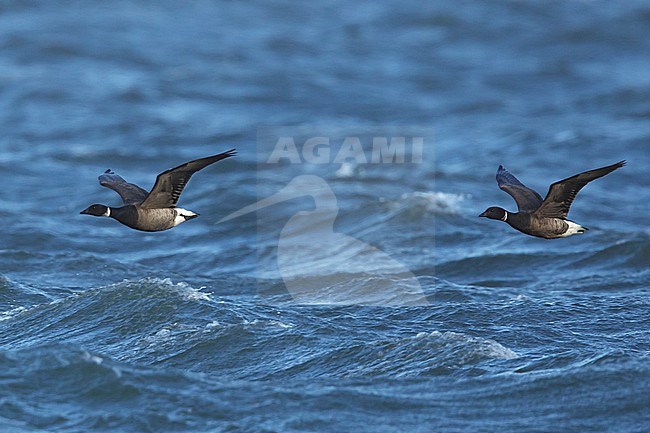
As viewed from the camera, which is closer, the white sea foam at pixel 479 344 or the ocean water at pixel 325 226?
A: the ocean water at pixel 325 226

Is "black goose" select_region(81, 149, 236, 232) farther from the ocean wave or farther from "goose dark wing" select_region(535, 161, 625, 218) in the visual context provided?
the ocean wave

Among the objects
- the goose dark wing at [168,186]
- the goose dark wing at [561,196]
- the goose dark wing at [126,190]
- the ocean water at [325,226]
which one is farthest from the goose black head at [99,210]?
the goose dark wing at [561,196]

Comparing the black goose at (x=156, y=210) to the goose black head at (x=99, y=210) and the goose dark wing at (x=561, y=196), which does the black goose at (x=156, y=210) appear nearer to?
the goose black head at (x=99, y=210)

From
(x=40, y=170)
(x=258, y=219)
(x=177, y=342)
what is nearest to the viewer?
(x=177, y=342)

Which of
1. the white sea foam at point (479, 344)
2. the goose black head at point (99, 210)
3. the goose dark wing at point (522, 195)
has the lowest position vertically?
the white sea foam at point (479, 344)

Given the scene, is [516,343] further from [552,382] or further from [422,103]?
[422,103]

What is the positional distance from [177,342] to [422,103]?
649 inches

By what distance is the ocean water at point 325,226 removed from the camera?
10.5 m

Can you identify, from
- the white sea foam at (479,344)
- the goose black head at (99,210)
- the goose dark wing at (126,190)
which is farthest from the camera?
the goose dark wing at (126,190)

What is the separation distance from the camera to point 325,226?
17875 mm

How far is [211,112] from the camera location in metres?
26.6

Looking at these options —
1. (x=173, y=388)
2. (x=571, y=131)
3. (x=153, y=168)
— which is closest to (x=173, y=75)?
(x=153, y=168)

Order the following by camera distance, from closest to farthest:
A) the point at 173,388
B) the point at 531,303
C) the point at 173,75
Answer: the point at 173,388, the point at 531,303, the point at 173,75

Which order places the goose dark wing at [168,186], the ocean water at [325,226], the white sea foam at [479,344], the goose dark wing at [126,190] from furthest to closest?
the goose dark wing at [126,190] → the white sea foam at [479,344] → the goose dark wing at [168,186] → the ocean water at [325,226]
